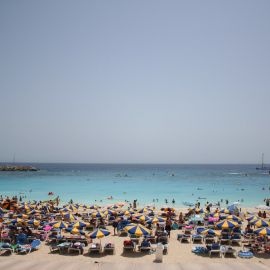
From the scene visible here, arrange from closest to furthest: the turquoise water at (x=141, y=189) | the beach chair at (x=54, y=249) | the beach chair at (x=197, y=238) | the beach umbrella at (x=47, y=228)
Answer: the beach chair at (x=54, y=249) < the beach chair at (x=197, y=238) < the beach umbrella at (x=47, y=228) < the turquoise water at (x=141, y=189)

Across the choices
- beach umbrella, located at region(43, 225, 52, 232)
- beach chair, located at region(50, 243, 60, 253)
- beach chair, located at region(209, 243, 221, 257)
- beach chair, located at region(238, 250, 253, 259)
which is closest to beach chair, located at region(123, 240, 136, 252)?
beach chair, located at region(50, 243, 60, 253)

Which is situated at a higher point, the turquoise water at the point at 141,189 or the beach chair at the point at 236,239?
the beach chair at the point at 236,239

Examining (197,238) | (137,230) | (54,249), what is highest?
(137,230)

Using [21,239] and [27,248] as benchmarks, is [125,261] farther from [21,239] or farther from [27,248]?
[21,239]

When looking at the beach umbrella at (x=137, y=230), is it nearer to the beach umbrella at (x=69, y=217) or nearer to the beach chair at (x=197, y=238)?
the beach chair at (x=197, y=238)

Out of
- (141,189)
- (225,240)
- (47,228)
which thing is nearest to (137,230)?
(225,240)

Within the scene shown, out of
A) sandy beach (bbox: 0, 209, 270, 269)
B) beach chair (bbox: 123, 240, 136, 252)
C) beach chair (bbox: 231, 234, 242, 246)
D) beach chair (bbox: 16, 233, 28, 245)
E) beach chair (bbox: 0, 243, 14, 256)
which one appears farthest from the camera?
beach chair (bbox: 231, 234, 242, 246)

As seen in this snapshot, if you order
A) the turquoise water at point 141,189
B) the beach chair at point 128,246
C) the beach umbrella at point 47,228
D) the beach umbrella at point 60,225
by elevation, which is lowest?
the turquoise water at point 141,189

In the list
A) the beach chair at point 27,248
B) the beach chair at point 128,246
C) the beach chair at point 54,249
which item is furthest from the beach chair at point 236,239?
the beach chair at point 27,248

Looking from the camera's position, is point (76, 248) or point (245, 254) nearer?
point (245, 254)

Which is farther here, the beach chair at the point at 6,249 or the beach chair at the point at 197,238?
the beach chair at the point at 197,238

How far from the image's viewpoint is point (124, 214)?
86.3 ft

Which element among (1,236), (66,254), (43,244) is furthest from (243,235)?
(1,236)

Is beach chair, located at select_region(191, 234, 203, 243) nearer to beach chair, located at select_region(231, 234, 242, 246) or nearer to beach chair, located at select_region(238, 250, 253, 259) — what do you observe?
beach chair, located at select_region(231, 234, 242, 246)
